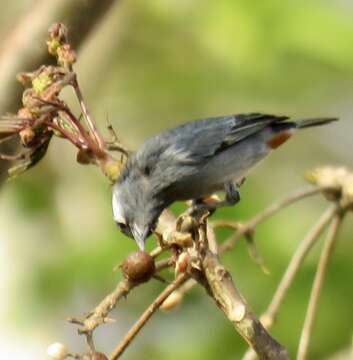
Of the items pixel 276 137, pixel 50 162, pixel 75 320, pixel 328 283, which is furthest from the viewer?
pixel 50 162

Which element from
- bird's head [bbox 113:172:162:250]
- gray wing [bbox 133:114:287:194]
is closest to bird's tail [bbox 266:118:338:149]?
gray wing [bbox 133:114:287:194]

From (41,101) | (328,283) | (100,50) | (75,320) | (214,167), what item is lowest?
(328,283)

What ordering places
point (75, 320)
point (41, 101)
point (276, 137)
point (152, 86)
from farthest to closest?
point (152, 86) < point (276, 137) < point (41, 101) < point (75, 320)

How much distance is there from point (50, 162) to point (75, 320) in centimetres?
323

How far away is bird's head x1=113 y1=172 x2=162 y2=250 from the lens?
2936 mm

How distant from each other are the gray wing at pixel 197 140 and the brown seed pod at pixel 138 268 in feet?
2.44

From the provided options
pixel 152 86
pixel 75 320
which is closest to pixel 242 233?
pixel 75 320

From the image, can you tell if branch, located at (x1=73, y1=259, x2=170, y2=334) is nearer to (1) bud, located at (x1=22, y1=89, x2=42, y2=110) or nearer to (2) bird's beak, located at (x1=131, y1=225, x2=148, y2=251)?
(2) bird's beak, located at (x1=131, y1=225, x2=148, y2=251)

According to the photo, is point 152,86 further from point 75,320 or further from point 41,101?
point 75,320

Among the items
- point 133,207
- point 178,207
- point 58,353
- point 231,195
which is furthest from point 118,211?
point 178,207

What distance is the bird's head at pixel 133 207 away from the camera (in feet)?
9.63

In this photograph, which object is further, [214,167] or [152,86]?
[152,86]

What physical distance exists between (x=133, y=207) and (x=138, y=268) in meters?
0.67

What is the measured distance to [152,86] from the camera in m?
5.95
